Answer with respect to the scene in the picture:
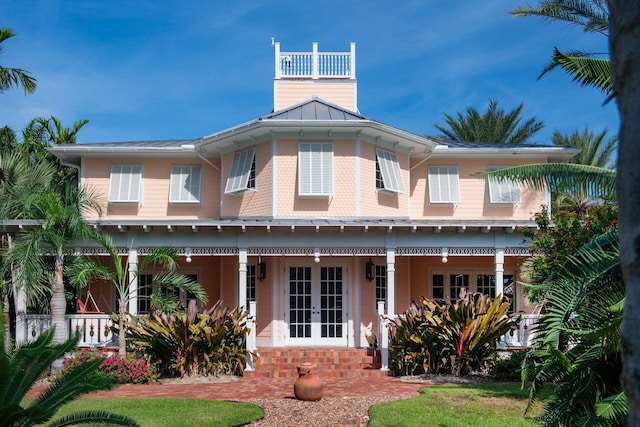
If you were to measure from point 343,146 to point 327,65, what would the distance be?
4377 millimetres

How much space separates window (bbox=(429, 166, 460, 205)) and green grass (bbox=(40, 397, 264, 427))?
1025 centimetres

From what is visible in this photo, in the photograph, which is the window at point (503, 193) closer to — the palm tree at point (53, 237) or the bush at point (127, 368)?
the bush at point (127, 368)

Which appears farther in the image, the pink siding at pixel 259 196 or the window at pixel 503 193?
the window at pixel 503 193

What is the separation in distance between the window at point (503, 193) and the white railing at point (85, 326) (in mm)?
10996

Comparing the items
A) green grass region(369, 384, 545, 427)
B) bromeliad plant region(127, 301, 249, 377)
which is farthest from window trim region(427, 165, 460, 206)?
green grass region(369, 384, 545, 427)

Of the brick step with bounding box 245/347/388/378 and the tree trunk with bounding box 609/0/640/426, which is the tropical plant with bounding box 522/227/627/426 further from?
the brick step with bounding box 245/347/388/378

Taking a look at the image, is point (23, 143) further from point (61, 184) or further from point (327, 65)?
point (327, 65)

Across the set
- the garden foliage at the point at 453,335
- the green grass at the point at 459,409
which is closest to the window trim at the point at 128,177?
the garden foliage at the point at 453,335

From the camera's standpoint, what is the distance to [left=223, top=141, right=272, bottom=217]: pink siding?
1803cm

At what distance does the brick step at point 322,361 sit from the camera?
15.6 m

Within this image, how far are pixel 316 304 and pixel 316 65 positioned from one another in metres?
7.78

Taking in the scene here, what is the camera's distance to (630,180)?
8.00 ft

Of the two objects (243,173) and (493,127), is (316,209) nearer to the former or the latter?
(243,173)

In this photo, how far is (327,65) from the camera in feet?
70.1
